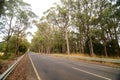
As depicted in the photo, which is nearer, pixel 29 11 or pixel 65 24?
pixel 29 11

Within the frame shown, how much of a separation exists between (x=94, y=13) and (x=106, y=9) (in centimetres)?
260

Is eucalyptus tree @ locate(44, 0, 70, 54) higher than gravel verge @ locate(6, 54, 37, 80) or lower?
higher

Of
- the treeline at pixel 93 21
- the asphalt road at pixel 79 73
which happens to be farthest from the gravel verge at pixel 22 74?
the treeline at pixel 93 21

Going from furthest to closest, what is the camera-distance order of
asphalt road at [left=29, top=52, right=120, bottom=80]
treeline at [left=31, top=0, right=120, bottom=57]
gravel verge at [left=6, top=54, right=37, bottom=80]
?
treeline at [left=31, top=0, right=120, bottom=57] < gravel verge at [left=6, top=54, right=37, bottom=80] < asphalt road at [left=29, top=52, right=120, bottom=80]

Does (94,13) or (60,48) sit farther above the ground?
(94,13)

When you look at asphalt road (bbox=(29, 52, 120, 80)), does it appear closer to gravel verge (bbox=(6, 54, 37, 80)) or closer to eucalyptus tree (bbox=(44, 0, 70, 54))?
gravel verge (bbox=(6, 54, 37, 80))

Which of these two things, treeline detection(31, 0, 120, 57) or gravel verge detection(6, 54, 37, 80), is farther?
treeline detection(31, 0, 120, 57)

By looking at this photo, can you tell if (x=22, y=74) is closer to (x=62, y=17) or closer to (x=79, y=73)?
(x=79, y=73)

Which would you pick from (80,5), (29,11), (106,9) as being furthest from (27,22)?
(106,9)

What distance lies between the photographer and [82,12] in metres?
30.9

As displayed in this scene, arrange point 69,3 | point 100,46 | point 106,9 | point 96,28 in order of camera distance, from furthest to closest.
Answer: point 100,46 → point 96,28 → point 69,3 → point 106,9

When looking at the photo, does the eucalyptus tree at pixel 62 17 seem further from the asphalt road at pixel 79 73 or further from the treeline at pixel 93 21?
the asphalt road at pixel 79 73

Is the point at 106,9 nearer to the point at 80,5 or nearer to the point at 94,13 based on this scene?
the point at 94,13

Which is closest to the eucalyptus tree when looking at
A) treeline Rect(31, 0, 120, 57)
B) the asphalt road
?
treeline Rect(31, 0, 120, 57)
